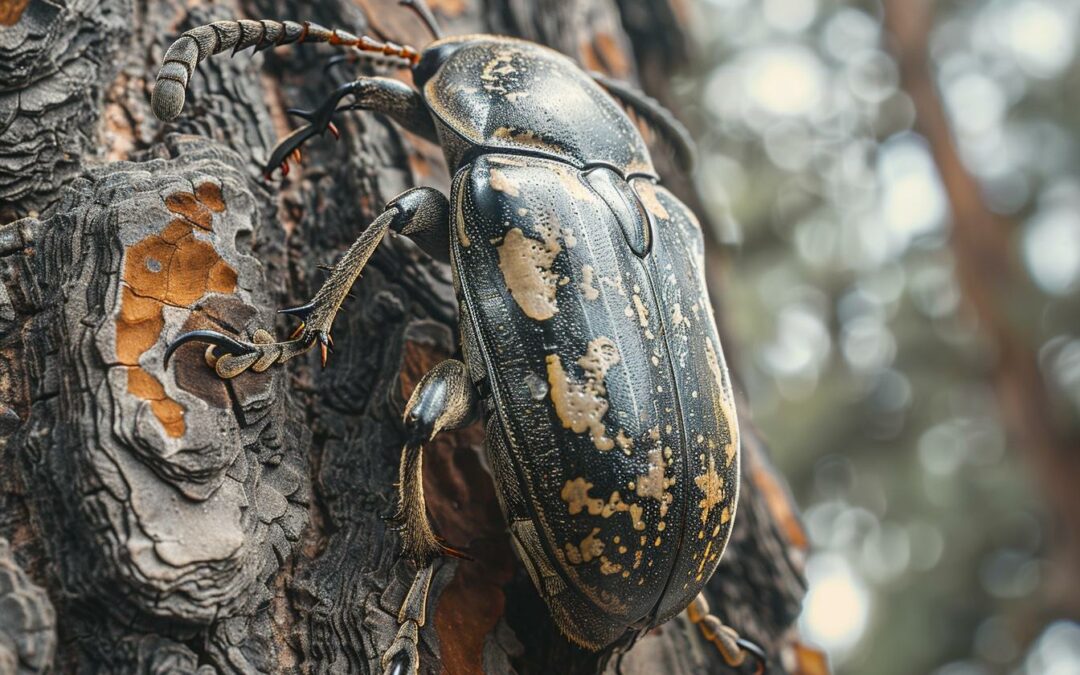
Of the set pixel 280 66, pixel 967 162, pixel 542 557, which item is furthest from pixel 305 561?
pixel 967 162

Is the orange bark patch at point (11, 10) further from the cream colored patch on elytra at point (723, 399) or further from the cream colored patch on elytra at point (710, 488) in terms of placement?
the cream colored patch on elytra at point (710, 488)

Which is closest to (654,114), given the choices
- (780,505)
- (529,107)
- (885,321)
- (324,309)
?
(529,107)

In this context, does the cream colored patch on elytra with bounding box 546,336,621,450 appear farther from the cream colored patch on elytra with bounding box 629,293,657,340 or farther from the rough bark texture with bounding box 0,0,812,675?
the rough bark texture with bounding box 0,0,812,675

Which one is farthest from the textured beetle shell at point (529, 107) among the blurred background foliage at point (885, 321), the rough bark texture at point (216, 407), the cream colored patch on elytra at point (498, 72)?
the blurred background foliage at point (885, 321)

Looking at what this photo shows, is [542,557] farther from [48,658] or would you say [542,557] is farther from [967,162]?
[967,162]

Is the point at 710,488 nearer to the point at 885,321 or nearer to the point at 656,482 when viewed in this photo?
the point at 656,482

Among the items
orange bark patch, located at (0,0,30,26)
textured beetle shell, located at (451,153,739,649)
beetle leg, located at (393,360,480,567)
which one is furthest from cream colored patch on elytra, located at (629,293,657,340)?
A: orange bark patch, located at (0,0,30,26)
